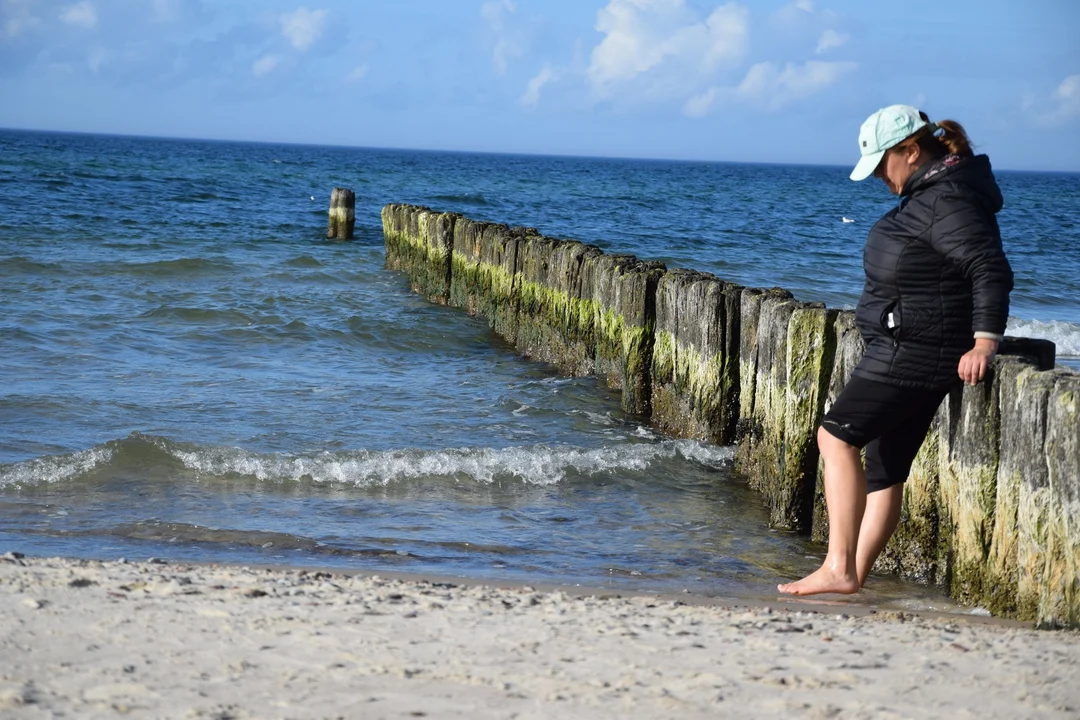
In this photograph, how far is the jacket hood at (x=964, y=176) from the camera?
3.81 metres

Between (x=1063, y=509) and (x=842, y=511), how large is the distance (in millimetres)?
772

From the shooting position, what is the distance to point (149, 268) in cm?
1616

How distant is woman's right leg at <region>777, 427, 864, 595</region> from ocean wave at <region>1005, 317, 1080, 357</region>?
30.4ft

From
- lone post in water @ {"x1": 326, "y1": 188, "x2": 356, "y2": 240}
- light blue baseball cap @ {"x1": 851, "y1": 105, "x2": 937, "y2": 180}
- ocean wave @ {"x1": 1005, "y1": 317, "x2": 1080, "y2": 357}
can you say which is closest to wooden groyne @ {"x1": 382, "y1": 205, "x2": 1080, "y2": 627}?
light blue baseball cap @ {"x1": 851, "y1": 105, "x2": 937, "y2": 180}

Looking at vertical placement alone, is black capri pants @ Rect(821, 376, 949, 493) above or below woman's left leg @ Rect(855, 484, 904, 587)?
above

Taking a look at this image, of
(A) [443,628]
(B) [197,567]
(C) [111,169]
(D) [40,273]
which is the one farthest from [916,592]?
(C) [111,169]

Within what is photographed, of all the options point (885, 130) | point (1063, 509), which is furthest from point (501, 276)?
point (1063, 509)

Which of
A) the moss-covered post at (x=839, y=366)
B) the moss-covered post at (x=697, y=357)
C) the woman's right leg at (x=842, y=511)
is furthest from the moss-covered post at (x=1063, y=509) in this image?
the moss-covered post at (x=697, y=357)

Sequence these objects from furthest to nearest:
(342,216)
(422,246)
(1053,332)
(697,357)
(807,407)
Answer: (342,216), (422,246), (1053,332), (697,357), (807,407)

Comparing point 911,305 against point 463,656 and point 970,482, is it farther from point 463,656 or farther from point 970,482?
point 463,656

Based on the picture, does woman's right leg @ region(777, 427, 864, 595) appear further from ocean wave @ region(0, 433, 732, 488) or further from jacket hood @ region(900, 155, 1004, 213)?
ocean wave @ region(0, 433, 732, 488)

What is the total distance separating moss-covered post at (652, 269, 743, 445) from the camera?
6.99 m

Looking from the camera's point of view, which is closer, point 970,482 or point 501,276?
point 970,482

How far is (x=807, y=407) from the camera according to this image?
5.68 m
